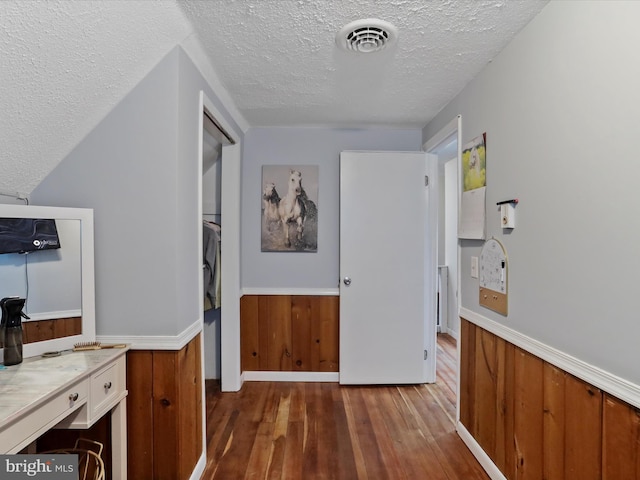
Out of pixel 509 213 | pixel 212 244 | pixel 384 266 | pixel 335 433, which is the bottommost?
pixel 335 433

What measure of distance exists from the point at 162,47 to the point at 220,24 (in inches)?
10.5

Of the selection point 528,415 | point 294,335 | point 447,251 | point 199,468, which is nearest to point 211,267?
point 294,335

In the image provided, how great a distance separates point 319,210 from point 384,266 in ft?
2.42

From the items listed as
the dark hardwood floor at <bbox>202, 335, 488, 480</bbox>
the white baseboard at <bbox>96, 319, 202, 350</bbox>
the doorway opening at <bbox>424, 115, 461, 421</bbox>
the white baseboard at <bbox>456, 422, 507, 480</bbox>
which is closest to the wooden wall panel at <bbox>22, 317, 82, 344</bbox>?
the white baseboard at <bbox>96, 319, 202, 350</bbox>

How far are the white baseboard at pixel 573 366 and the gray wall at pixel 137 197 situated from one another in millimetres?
1552

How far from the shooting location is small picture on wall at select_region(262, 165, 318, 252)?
2965 mm

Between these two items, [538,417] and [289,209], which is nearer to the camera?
[538,417]

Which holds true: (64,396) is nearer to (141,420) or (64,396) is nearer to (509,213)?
(141,420)

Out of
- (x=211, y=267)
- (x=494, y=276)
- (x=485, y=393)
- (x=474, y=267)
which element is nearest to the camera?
(x=494, y=276)

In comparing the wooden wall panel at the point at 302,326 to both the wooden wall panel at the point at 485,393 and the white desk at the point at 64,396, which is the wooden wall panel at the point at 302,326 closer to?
the wooden wall panel at the point at 485,393

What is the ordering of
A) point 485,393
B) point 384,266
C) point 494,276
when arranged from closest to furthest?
1. point 494,276
2. point 485,393
3. point 384,266

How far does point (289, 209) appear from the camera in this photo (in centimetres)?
297

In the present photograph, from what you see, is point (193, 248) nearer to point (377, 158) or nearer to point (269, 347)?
point (269, 347)

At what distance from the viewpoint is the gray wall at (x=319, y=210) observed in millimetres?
2980
